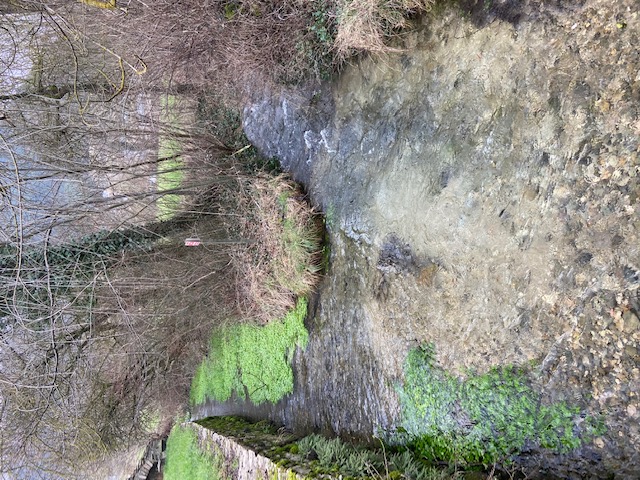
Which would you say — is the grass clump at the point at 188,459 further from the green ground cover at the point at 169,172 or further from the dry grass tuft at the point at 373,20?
the dry grass tuft at the point at 373,20

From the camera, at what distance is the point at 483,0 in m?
4.13

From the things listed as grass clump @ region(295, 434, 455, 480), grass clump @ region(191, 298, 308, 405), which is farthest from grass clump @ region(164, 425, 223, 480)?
grass clump @ region(295, 434, 455, 480)

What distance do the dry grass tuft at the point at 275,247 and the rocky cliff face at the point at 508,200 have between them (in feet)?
1.18

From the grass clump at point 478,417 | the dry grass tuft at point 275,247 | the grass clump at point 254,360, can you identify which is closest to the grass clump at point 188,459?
the grass clump at point 254,360

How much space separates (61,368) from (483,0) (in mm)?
6344

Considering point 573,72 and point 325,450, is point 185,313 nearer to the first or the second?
point 325,450

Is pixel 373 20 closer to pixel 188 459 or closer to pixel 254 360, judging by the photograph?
pixel 254 360

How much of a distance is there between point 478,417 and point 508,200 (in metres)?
1.73

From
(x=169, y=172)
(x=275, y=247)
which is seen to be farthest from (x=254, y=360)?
(x=169, y=172)

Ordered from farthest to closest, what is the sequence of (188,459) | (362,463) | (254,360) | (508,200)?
(188,459) → (254,360) → (362,463) → (508,200)

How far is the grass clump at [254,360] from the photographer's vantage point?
252 inches

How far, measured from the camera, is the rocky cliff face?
3.20 meters

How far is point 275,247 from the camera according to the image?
6.00 m

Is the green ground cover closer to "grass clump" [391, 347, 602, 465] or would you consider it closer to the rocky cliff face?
the rocky cliff face
